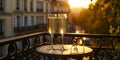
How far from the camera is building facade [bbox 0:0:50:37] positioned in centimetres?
2395

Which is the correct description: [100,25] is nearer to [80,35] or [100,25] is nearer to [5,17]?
[5,17]

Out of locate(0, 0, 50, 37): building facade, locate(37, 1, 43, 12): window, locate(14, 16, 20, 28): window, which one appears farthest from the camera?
locate(37, 1, 43, 12): window

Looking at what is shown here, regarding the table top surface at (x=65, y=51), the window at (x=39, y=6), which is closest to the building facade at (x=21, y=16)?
the window at (x=39, y=6)

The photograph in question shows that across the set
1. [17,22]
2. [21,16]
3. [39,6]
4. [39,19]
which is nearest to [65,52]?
[17,22]

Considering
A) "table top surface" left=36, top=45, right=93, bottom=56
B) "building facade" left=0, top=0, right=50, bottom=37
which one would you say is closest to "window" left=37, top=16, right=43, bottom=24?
"building facade" left=0, top=0, right=50, bottom=37

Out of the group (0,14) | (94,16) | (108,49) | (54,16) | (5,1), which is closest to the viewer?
(54,16)

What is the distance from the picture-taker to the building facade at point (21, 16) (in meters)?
24.0

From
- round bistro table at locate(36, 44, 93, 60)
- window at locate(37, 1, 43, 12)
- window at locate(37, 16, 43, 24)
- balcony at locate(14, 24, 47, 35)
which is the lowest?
balcony at locate(14, 24, 47, 35)

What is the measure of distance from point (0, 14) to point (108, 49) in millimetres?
18802

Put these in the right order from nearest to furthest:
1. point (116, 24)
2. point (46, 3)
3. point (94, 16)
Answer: point (116, 24), point (94, 16), point (46, 3)

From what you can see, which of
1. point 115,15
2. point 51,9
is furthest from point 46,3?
point 115,15

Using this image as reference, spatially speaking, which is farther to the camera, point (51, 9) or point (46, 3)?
point (51, 9)

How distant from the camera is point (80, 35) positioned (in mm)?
5234

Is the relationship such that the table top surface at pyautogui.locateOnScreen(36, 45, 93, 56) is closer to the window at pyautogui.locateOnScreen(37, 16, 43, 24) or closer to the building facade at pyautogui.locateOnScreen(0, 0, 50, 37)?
the building facade at pyautogui.locateOnScreen(0, 0, 50, 37)
